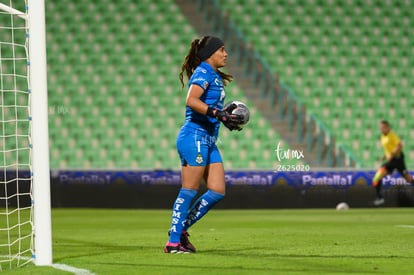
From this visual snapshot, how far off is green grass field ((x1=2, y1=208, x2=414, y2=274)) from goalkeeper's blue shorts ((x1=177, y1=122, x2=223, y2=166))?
82 centimetres

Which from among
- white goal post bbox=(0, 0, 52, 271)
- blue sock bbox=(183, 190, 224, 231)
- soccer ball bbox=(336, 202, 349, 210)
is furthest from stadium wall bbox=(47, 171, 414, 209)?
white goal post bbox=(0, 0, 52, 271)

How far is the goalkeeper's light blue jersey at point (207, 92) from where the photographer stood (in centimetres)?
747

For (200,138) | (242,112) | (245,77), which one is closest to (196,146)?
(200,138)

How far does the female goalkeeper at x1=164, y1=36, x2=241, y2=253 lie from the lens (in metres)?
7.38

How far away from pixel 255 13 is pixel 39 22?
53.9 feet

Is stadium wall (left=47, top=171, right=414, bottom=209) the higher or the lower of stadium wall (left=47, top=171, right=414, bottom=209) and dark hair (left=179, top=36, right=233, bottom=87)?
the lower

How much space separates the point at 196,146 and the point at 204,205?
590 millimetres

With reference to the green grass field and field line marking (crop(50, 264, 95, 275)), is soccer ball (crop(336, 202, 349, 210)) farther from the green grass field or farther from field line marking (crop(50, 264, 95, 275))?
field line marking (crop(50, 264, 95, 275))

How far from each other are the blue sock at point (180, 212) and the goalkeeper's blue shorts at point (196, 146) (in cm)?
26

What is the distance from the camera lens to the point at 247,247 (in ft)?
27.4

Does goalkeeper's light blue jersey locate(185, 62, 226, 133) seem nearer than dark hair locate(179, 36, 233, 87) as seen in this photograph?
Yes

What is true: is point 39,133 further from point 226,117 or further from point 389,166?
point 389,166

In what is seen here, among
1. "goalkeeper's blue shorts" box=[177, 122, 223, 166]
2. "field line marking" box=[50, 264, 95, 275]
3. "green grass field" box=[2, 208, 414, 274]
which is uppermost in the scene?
"goalkeeper's blue shorts" box=[177, 122, 223, 166]

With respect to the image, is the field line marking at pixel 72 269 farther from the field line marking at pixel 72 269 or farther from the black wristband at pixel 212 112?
the black wristband at pixel 212 112
